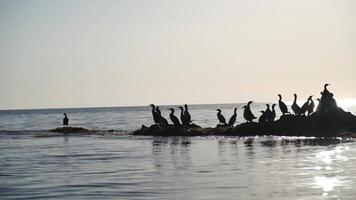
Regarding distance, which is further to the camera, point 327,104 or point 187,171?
point 327,104

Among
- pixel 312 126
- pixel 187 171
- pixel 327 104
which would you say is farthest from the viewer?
pixel 327 104

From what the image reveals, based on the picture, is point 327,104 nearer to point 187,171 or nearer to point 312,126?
point 312,126

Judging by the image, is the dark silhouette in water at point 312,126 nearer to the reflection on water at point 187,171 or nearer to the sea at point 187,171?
the sea at point 187,171

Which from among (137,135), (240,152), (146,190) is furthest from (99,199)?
(137,135)

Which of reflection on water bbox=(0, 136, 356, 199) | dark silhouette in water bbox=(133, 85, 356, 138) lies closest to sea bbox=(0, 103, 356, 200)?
reflection on water bbox=(0, 136, 356, 199)

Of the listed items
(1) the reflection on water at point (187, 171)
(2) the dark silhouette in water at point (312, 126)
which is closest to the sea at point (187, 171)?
(1) the reflection on water at point (187, 171)

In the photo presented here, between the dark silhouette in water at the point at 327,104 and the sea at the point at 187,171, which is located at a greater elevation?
the dark silhouette in water at the point at 327,104

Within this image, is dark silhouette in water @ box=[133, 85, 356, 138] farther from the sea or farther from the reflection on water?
the reflection on water

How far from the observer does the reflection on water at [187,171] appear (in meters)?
17.4

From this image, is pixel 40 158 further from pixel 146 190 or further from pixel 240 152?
pixel 146 190

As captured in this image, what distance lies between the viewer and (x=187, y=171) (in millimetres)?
22578

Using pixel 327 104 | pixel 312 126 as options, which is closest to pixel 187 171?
pixel 312 126

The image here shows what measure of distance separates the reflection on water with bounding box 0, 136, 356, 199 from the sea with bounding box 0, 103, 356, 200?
27 millimetres

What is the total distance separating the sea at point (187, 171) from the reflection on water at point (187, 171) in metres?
0.03
